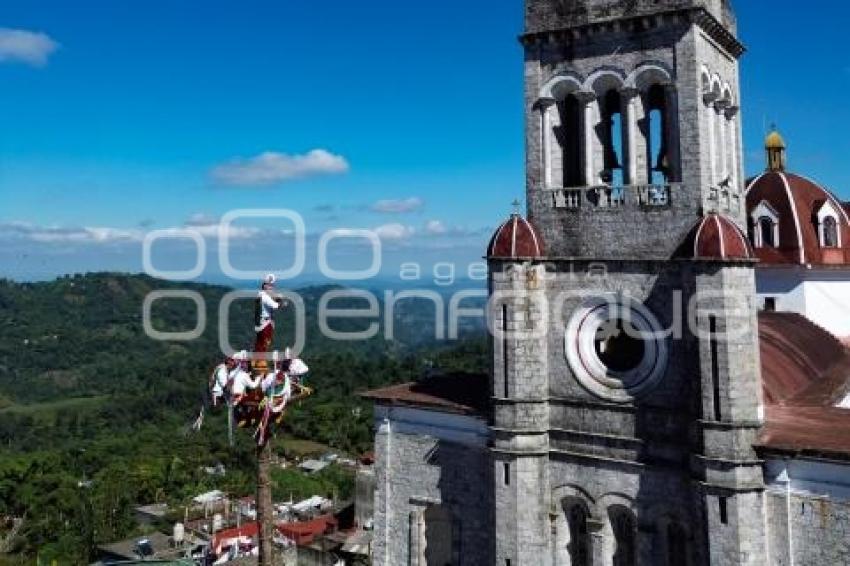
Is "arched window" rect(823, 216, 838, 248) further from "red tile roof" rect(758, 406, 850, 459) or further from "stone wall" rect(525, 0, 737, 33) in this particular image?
"red tile roof" rect(758, 406, 850, 459)

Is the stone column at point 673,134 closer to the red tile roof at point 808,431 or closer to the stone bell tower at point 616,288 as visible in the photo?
the stone bell tower at point 616,288

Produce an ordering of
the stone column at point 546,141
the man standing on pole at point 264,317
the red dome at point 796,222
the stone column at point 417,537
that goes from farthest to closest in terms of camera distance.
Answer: the red dome at point 796,222
the stone column at point 417,537
the stone column at point 546,141
the man standing on pole at point 264,317

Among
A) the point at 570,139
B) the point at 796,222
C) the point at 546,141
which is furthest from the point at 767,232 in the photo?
the point at 546,141

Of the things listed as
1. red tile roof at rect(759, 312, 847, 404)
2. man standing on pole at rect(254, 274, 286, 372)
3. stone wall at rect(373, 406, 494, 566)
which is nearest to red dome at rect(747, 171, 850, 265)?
red tile roof at rect(759, 312, 847, 404)

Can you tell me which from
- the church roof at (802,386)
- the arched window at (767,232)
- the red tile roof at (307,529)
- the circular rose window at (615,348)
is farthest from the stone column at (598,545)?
the red tile roof at (307,529)

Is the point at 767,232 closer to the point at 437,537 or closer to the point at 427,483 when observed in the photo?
the point at 427,483

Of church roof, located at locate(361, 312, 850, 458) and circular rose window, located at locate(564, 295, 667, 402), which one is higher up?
circular rose window, located at locate(564, 295, 667, 402)
